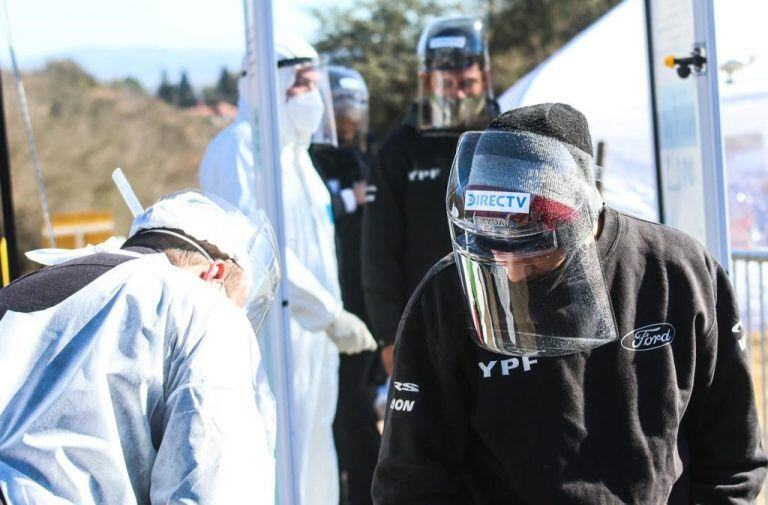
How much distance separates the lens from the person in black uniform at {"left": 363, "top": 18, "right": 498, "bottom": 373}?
3963 mm

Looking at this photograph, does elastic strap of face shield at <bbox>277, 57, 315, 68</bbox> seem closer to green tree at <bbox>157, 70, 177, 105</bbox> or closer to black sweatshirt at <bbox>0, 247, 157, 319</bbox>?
black sweatshirt at <bbox>0, 247, 157, 319</bbox>

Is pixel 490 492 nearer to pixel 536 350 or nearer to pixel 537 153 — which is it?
pixel 536 350

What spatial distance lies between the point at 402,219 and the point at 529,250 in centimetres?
235

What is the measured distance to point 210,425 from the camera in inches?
64.8

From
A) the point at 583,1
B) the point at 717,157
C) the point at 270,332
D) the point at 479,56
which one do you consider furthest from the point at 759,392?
the point at 583,1

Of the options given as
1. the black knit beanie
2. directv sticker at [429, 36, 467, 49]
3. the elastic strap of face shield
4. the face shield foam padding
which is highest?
directv sticker at [429, 36, 467, 49]

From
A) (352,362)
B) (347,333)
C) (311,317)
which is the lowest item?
(352,362)

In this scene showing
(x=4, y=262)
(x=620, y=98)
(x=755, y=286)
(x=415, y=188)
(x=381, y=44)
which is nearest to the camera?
(x=4, y=262)

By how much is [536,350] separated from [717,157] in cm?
151

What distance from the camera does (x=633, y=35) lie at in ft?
29.2

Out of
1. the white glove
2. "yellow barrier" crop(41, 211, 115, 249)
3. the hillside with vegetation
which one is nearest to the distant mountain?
the hillside with vegetation

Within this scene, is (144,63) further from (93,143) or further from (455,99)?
(455,99)

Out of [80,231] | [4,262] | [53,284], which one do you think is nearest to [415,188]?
[4,262]

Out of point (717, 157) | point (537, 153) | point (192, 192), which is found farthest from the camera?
point (717, 157)
